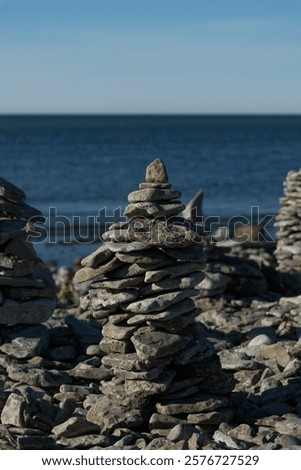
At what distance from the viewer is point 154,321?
7820mm

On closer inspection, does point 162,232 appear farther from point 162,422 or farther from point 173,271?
point 162,422

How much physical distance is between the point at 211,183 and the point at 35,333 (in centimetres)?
4336

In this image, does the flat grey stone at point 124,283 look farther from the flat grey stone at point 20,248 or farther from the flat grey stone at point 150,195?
the flat grey stone at point 20,248

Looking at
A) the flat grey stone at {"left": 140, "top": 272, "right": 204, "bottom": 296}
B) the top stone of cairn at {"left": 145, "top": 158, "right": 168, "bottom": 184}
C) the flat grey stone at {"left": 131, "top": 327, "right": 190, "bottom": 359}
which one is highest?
the top stone of cairn at {"left": 145, "top": 158, "right": 168, "bottom": 184}

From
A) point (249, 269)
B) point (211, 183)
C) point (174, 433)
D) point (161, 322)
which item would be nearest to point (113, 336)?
point (161, 322)

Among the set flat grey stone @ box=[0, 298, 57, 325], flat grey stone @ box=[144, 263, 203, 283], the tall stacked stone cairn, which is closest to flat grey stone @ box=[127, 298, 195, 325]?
the tall stacked stone cairn

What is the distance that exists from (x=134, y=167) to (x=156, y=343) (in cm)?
5873

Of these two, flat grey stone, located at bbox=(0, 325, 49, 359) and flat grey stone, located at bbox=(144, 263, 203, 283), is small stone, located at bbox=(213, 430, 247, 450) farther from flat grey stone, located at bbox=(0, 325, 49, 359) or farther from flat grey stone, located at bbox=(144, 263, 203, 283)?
flat grey stone, located at bbox=(0, 325, 49, 359)

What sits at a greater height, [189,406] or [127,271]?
[127,271]

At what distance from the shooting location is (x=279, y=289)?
45.3 ft

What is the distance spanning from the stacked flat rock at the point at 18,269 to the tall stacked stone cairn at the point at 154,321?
208 cm

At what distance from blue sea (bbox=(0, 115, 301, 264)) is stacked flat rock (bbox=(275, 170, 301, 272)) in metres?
10.0

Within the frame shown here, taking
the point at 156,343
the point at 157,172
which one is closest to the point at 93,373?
the point at 156,343

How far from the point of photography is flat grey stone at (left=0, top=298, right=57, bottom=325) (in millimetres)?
10000
